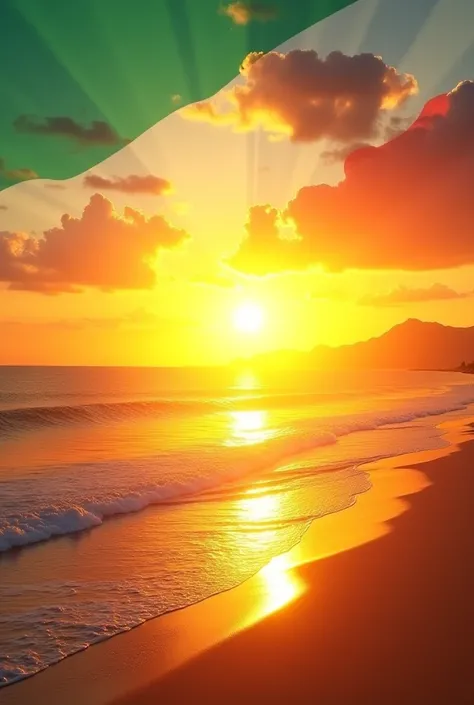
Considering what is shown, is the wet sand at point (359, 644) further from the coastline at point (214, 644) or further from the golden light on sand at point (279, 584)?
the golden light on sand at point (279, 584)

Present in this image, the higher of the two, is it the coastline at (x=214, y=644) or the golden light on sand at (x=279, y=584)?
the coastline at (x=214, y=644)

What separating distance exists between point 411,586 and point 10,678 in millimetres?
4926

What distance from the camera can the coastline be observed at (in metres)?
5.34

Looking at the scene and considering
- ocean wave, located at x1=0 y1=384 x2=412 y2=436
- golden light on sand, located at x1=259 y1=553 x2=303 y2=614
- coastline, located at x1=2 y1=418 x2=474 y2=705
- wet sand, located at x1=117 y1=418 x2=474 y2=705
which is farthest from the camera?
ocean wave, located at x1=0 y1=384 x2=412 y2=436

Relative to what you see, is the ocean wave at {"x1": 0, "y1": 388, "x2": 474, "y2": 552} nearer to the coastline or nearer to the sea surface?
the sea surface

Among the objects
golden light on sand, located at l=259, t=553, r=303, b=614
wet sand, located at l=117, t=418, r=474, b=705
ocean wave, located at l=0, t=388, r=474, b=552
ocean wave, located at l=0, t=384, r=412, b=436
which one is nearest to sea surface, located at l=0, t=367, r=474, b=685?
ocean wave, located at l=0, t=388, r=474, b=552

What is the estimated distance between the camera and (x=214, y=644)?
6309 millimetres

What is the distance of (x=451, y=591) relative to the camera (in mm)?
7539

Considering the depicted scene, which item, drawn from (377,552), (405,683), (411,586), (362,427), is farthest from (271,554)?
(362,427)

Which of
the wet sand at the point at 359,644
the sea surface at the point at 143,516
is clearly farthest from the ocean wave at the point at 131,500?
the wet sand at the point at 359,644

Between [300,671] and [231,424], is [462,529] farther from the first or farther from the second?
[231,424]

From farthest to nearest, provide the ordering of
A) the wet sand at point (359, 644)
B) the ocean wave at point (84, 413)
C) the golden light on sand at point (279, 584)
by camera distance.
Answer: the ocean wave at point (84, 413) → the golden light on sand at point (279, 584) → the wet sand at point (359, 644)

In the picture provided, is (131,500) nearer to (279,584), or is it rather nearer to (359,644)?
(279,584)

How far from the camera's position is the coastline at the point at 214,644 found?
534 cm
